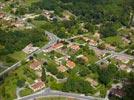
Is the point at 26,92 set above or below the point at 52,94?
above

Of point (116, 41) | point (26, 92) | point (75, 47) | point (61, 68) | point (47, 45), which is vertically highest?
point (61, 68)

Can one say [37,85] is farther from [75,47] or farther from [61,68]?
[75,47]

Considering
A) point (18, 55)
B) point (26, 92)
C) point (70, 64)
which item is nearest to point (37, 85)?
point (26, 92)

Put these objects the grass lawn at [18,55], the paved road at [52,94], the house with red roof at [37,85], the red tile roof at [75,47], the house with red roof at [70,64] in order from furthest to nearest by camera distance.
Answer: the red tile roof at [75,47]
the grass lawn at [18,55]
the house with red roof at [70,64]
the house with red roof at [37,85]
the paved road at [52,94]

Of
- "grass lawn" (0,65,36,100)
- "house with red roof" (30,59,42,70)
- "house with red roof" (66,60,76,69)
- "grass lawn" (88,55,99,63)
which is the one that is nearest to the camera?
"grass lawn" (0,65,36,100)

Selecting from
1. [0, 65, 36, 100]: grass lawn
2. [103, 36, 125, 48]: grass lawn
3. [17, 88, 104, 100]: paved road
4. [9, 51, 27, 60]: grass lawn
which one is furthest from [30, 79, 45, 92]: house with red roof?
[103, 36, 125, 48]: grass lawn

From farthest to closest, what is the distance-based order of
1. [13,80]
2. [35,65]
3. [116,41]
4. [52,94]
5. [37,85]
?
[116,41], [35,65], [13,80], [37,85], [52,94]

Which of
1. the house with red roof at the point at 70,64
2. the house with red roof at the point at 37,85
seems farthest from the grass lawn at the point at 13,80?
the house with red roof at the point at 70,64

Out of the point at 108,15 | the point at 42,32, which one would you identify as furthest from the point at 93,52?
the point at 108,15

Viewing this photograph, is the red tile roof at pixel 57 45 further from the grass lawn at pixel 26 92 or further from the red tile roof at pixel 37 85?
the grass lawn at pixel 26 92

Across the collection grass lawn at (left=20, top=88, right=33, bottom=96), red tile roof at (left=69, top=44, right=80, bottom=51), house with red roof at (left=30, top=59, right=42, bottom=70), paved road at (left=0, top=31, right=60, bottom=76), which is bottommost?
paved road at (left=0, top=31, right=60, bottom=76)

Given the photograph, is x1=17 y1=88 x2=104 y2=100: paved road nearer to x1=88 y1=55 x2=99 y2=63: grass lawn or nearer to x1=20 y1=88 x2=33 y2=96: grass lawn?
x1=20 y1=88 x2=33 y2=96: grass lawn

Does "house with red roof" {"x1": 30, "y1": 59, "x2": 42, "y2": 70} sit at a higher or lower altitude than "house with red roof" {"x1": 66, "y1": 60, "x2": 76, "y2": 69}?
higher

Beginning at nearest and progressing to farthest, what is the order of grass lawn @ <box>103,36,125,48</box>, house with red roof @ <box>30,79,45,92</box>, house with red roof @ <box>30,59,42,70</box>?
house with red roof @ <box>30,79,45,92</box> → house with red roof @ <box>30,59,42,70</box> → grass lawn @ <box>103,36,125,48</box>
